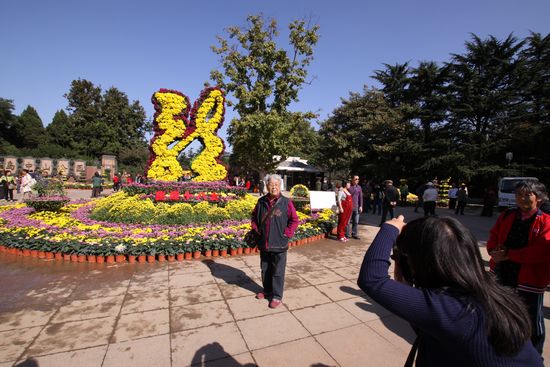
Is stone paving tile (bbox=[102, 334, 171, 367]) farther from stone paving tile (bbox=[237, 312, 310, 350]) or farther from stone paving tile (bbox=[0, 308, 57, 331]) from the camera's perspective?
stone paving tile (bbox=[0, 308, 57, 331])

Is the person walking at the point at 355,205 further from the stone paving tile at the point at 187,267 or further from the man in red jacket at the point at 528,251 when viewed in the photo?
the man in red jacket at the point at 528,251

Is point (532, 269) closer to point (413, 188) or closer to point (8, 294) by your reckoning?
point (8, 294)

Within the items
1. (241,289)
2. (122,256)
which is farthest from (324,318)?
(122,256)

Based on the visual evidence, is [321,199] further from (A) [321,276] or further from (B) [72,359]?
(B) [72,359]

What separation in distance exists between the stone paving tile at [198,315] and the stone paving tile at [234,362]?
0.67 metres

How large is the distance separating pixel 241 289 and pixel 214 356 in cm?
157

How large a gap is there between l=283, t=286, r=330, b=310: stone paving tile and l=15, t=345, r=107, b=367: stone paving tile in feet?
6.92

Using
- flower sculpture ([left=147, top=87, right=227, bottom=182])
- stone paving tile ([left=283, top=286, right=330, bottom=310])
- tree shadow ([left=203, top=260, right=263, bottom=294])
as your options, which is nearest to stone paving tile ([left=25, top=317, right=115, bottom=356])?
tree shadow ([left=203, top=260, right=263, bottom=294])

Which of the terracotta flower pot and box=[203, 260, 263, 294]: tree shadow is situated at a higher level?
the terracotta flower pot

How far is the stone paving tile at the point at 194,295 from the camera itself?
12.6ft

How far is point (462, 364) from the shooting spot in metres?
1.05

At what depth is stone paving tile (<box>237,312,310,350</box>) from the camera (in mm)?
2955

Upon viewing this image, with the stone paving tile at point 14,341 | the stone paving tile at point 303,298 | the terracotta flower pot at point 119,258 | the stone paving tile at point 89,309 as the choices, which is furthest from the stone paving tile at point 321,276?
the stone paving tile at point 14,341

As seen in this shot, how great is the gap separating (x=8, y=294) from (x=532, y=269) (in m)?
Answer: 6.20
